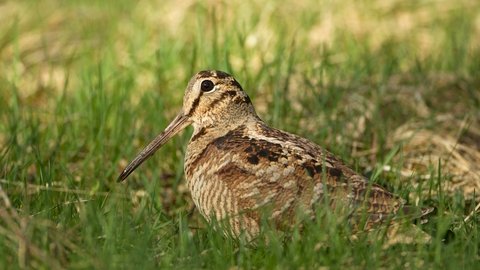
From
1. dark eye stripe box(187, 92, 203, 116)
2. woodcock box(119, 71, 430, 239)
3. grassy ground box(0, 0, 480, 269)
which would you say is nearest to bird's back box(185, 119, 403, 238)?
woodcock box(119, 71, 430, 239)

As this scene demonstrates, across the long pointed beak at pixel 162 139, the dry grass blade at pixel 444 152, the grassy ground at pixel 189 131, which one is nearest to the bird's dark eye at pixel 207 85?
the long pointed beak at pixel 162 139

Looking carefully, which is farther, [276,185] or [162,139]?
[162,139]

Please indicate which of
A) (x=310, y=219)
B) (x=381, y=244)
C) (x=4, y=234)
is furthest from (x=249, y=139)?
(x=4, y=234)

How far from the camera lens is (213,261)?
410 centimetres

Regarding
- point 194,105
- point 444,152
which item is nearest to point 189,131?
point 194,105

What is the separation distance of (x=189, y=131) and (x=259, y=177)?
1586 mm

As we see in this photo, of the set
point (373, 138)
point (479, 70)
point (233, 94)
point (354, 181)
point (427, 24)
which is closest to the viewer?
point (354, 181)

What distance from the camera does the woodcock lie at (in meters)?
4.41

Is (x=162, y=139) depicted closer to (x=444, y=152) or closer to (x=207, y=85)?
(x=207, y=85)

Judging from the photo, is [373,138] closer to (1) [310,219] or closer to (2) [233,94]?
(2) [233,94]

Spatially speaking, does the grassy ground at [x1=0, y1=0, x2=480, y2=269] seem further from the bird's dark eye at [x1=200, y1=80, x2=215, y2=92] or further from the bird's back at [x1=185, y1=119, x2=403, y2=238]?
the bird's dark eye at [x1=200, y1=80, x2=215, y2=92]

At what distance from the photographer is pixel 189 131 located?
6102 millimetres

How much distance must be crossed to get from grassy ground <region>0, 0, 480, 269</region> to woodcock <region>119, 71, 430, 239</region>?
181 mm

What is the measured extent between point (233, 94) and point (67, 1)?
18.0 feet
